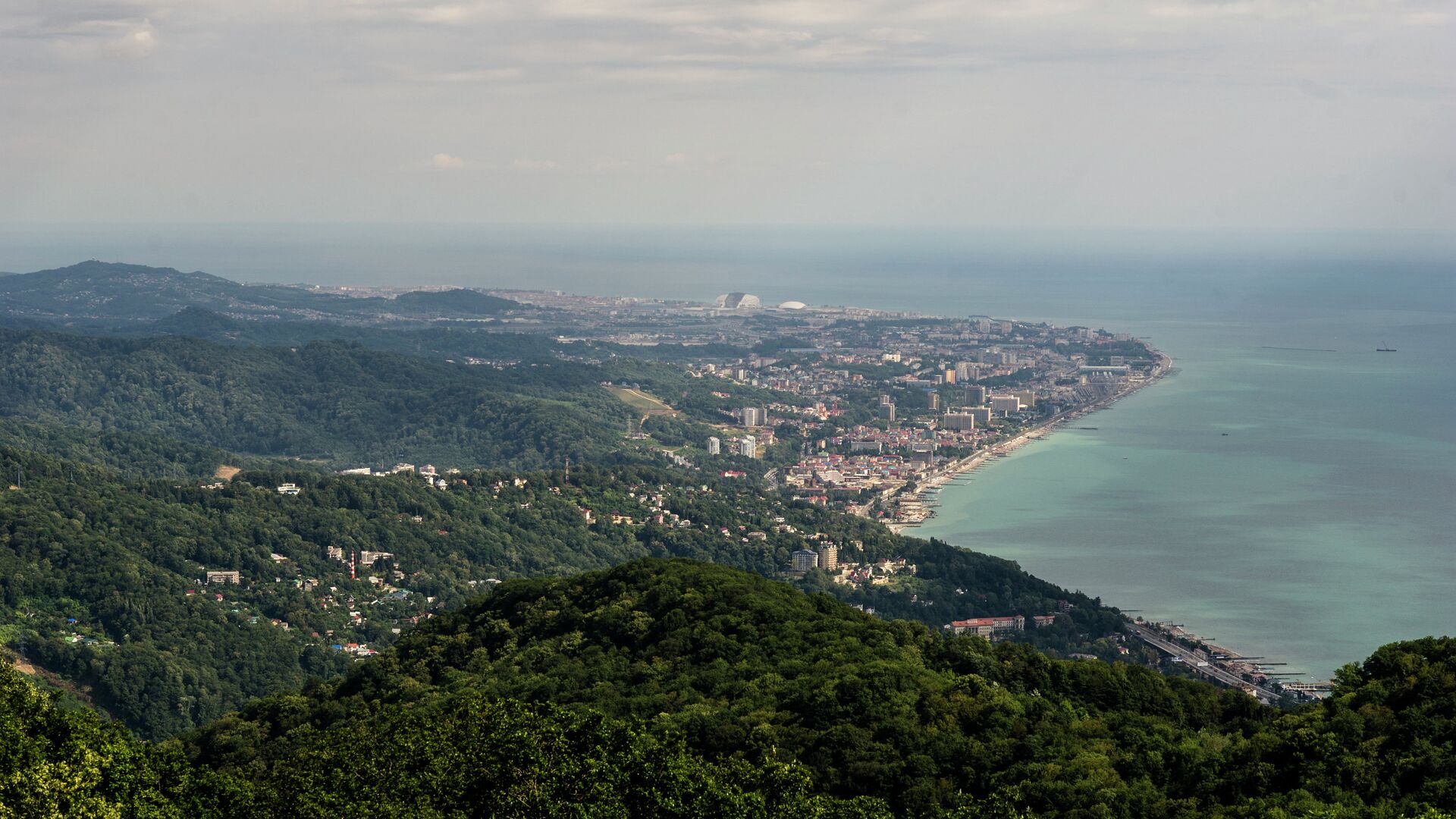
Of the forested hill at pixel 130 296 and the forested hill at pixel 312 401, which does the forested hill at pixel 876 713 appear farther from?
the forested hill at pixel 130 296

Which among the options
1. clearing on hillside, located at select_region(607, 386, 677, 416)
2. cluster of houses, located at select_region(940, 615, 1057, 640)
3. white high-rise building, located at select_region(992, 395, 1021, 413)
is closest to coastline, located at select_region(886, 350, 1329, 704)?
cluster of houses, located at select_region(940, 615, 1057, 640)

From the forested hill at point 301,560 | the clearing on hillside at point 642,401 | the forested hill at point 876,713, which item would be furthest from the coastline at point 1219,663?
the clearing on hillside at point 642,401

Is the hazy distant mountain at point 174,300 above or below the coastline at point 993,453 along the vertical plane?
above

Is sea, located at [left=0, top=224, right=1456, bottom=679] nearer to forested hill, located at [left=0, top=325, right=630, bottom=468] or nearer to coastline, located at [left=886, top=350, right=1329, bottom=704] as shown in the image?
coastline, located at [left=886, top=350, right=1329, bottom=704]

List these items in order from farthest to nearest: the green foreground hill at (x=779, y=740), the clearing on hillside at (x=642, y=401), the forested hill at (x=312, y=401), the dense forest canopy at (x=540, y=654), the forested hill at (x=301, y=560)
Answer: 1. the clearing on hillside at (x=642, y=401)
2. the forested hill at (x=312, y=401)
3. the forested hill at (x=301, y=560)
4. the dense forest canopy at (x=540, y=654)
5. the green foreground hill at (x=779, y=740)

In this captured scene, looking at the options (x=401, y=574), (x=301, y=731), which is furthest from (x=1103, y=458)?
(x=301, y=731)

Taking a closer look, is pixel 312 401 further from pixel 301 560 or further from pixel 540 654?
pixel 540 654
